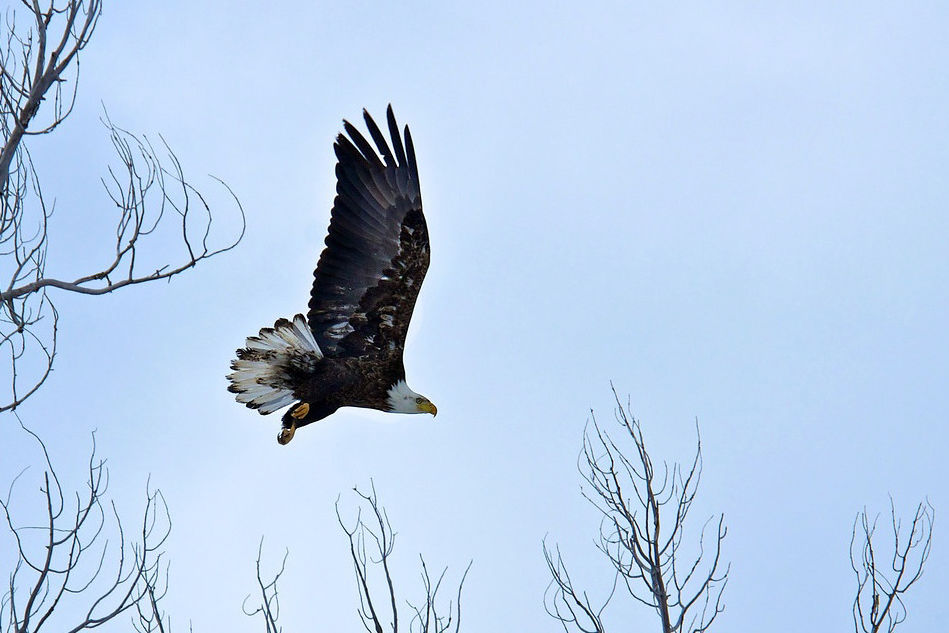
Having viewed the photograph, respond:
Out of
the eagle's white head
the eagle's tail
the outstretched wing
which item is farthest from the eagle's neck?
the eagle's tail

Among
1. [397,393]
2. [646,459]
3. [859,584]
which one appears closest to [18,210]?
[397,393]

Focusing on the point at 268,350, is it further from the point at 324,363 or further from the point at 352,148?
the point at 352,148

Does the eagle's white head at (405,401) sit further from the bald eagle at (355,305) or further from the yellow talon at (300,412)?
the yellow talon at (300,412)

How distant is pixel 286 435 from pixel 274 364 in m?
0.59

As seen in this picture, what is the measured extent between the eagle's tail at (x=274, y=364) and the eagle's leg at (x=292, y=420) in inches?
7.8

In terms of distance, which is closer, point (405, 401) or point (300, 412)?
point (300, 412)

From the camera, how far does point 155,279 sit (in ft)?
16.6

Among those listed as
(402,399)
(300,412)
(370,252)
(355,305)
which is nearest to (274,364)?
(300,412)

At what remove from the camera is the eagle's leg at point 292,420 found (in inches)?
286

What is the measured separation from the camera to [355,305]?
7.45 meters

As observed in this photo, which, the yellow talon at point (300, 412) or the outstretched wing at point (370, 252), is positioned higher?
the outstretched wing at point (370, 252)

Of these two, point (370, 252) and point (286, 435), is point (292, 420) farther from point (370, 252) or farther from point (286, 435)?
point (370, 252)

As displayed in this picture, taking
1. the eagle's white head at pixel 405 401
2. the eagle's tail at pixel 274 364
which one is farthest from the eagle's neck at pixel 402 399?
the eagle's tail at pixel 274 364

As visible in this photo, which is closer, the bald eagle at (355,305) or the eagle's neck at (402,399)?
the bald eagle at (355,305)
